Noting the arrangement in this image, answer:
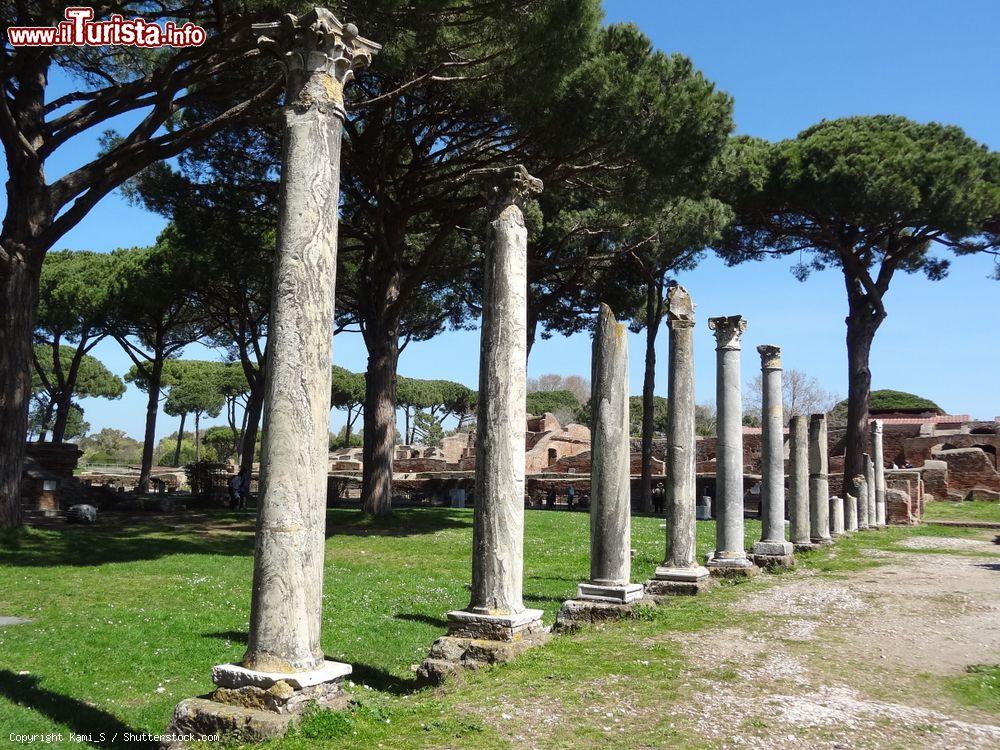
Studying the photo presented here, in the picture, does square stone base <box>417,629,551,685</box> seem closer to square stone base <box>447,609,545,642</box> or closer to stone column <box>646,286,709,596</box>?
square stone base <box>447,609,545,642</box>

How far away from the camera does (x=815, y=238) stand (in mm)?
25531

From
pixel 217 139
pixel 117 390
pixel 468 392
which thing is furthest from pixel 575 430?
pixel 217 139

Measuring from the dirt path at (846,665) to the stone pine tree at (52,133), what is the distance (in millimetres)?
10269

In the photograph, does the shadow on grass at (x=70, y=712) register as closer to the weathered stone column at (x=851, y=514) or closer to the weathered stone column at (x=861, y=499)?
the weathered stone column at (x=851, y=514)

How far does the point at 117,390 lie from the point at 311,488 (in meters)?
46.5

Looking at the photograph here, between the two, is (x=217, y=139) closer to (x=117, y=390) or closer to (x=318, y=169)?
(x=318, y=169)

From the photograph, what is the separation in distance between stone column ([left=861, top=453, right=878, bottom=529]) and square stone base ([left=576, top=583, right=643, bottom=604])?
15.9 m

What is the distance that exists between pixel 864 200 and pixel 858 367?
4.90 m

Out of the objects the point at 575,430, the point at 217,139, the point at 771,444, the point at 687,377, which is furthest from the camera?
the point at 575,430

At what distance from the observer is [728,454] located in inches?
443

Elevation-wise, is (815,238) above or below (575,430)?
above

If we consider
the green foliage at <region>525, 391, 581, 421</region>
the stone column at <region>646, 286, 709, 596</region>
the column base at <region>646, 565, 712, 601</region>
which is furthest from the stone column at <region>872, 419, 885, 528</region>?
the green foliage at <region>525, 391, 581, 421</region>

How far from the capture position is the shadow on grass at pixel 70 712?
4.84 m

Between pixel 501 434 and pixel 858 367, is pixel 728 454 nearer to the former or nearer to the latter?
pixel 501 434
